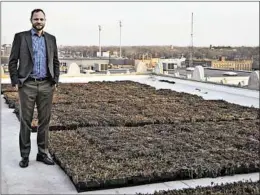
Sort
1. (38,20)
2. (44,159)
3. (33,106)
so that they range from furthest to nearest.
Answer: (44,159) → (33,106) → (38,20)

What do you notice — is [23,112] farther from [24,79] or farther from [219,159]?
[219,159]

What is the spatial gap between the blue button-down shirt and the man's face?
0.07 meters

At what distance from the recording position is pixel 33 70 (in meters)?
3.91

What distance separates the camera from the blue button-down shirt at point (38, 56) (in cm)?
390

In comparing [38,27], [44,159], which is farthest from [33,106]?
[38,27]

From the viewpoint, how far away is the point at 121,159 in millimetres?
4188

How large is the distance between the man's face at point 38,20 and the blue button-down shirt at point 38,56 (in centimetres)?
7

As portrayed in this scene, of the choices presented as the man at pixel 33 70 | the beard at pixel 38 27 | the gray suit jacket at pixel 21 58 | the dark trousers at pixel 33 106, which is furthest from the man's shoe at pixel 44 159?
the beard at pixel 38 27

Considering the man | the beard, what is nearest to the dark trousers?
the man

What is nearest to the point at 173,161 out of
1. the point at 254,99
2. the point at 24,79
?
the point at 24,79

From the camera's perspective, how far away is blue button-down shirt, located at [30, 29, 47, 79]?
3.90 m

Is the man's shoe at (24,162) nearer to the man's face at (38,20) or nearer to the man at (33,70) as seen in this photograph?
the man at (33,70)

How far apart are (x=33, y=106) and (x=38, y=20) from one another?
2.67ft

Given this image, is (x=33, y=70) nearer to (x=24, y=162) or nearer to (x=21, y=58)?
(x=21, y=58)
